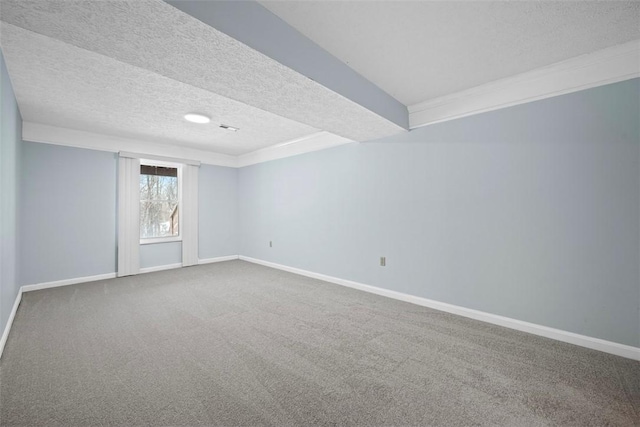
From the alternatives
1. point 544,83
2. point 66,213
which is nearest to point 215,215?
point 66,213

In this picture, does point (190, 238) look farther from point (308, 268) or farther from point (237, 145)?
point (308, 268)

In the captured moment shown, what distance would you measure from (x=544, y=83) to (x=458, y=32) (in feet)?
3.94

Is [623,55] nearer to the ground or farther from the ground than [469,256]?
farther from the ground

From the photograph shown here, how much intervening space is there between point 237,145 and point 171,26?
4021 millimetres

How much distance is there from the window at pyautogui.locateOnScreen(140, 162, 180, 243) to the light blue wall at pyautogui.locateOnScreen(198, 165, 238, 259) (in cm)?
52

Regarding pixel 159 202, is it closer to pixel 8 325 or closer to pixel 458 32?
pixel 8 325

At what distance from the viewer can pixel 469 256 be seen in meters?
2.94

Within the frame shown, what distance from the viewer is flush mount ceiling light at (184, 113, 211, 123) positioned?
3.57m

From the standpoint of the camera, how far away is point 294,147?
505 cm

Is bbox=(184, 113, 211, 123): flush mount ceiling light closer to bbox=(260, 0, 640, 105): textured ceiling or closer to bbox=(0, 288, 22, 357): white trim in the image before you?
bbox=(260, 0, 640, 105): textured ceiling

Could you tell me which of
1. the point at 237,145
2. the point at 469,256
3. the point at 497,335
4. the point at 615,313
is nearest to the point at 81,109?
the point at 237,145

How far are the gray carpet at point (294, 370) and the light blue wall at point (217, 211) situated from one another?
2869 mm

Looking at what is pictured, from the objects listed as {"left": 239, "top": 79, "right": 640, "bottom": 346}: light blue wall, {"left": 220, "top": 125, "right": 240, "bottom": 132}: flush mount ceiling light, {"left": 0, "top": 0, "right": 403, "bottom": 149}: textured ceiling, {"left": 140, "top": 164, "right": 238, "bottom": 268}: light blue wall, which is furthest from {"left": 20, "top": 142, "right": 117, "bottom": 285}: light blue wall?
{"left": 239, "top": 79, "right": 640, "bottom": 346}: light blue wall

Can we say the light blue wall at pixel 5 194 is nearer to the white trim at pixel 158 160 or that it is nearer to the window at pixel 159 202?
the white trim at pixel 158 160
